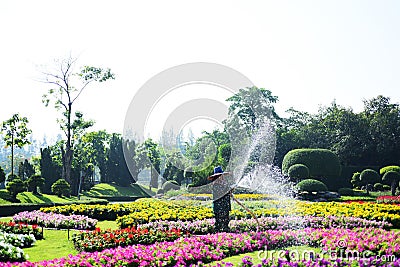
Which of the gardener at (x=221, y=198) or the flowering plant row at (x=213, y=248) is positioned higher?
the gardener at (x=221, y=198)

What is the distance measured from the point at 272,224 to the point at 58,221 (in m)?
5.48

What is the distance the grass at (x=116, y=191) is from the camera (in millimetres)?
31897

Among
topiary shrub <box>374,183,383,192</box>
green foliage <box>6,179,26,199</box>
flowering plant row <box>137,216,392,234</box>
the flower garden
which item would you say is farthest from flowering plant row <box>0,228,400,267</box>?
topiary shrub <box>374,183,383,192</box>

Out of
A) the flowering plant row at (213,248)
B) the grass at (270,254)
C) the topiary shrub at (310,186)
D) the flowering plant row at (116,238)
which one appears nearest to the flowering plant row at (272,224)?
the flowering plant row at (116,238)

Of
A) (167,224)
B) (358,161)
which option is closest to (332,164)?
(358,161)

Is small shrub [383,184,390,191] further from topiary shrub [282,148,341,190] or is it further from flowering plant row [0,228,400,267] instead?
flowering plant row [0,228,400,267]

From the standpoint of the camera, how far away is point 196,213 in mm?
12016

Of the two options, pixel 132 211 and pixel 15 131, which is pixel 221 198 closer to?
pixel 132 211

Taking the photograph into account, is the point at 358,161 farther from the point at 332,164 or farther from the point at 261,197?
the point at 261,197

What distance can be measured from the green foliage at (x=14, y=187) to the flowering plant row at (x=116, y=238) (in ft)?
35.2

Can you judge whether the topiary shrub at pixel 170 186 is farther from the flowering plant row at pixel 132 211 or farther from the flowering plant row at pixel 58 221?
the flowering plant row at pixel 58 221

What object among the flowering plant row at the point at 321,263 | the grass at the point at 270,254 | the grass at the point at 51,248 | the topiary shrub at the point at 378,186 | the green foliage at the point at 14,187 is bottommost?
the grass at the point at 51,248

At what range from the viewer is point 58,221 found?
1162 cm

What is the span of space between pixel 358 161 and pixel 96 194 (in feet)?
58.1
